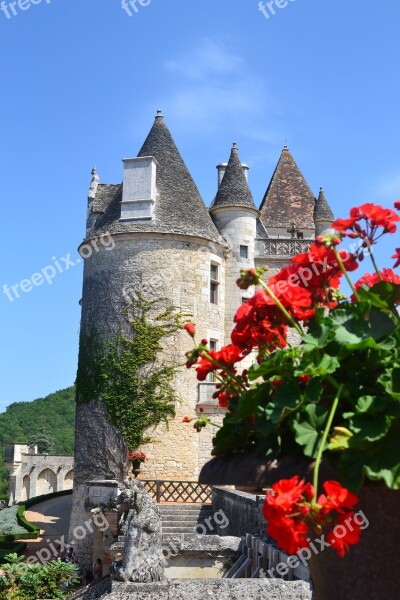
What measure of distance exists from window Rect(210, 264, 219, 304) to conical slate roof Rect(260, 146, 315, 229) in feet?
17.4

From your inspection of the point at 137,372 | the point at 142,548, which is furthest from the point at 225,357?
the point at 137,372

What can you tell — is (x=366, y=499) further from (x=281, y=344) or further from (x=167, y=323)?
(x=167, y=323)

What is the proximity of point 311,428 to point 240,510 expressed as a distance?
12700 mm

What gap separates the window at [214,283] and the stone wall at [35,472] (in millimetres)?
32343

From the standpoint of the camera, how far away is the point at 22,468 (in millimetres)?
53719

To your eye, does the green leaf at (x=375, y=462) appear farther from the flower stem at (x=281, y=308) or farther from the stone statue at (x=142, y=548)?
the stone statue at (x=142, y=548)

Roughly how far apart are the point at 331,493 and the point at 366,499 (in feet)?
1.08

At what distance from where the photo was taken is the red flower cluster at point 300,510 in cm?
185

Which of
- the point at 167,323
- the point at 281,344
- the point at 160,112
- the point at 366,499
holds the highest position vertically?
the point at 160,112

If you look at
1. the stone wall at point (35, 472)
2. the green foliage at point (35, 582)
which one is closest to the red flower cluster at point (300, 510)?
the green foliage at point (35, 582)

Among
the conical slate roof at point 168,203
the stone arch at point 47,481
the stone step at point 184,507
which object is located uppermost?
the conical slate roof at point 168,203

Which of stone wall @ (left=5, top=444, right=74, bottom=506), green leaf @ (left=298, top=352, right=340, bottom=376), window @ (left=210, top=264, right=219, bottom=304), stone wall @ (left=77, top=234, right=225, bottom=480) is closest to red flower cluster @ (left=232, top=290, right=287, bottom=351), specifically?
green leaf @ (left=298, top=352, right=340, bottom=376)

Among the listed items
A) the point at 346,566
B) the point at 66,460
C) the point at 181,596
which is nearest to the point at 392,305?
the point at 346,566

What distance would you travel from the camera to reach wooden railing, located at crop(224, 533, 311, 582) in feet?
19.9
